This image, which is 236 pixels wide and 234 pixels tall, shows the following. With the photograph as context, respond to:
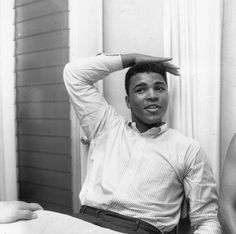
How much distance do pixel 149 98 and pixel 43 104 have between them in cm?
86

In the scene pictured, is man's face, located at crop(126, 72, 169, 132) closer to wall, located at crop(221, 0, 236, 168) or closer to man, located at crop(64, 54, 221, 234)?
man, located at crop(64, 54, 221, 234)

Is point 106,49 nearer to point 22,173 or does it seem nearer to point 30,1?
point 30,1

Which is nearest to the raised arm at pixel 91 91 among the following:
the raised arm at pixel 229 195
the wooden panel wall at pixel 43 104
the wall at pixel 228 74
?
the wooden panel wall at pixel 43 104

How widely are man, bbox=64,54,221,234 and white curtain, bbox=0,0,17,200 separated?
0.67 m

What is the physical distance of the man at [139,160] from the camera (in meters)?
1.47

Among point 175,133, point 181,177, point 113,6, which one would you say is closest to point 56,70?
point 113,6

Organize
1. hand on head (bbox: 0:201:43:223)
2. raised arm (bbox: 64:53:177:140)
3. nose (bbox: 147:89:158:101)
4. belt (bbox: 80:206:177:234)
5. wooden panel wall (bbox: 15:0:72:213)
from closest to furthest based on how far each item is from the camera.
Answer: hand on head (bbox: 0:201:43:223) < belt (bbox: 80:206:177:234) < nose (bbox: 147:89:158:101) < raised arm (bbox: 64:53:177:140) < wooden panel wall (bbox: 15:0:72:213)

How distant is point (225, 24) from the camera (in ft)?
5.09

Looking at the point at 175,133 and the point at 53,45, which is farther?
the point at 53,45

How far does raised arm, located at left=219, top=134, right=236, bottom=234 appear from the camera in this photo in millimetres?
1276

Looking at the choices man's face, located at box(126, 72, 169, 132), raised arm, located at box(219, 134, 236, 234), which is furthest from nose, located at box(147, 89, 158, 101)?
raised arm, located at box(219, 134, 236, 234)

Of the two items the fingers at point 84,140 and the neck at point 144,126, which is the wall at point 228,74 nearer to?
the neck at point 144,126

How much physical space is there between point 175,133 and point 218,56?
0.37m

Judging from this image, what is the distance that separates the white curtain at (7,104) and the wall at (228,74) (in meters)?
1.31
